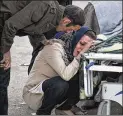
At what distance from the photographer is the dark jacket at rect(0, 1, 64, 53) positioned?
133 inches

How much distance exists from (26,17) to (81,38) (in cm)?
80

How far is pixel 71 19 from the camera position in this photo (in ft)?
12.4

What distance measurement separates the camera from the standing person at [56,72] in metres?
3.93

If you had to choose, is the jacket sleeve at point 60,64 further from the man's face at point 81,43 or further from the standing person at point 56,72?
the man's face at point 81,43

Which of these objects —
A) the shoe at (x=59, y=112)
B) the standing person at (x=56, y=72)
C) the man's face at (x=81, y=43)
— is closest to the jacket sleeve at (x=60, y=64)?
the standing person at (x=56, y=72)

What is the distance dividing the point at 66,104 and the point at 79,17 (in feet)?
3.28

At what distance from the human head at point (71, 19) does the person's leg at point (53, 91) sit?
534 millimetres

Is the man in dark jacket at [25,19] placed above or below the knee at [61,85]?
above

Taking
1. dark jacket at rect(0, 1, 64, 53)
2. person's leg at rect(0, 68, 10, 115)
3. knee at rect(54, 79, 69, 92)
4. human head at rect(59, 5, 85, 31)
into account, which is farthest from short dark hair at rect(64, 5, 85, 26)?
person's leg at rect(0, 68, 10, 115)

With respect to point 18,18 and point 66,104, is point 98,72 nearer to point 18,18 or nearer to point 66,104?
point 66,104

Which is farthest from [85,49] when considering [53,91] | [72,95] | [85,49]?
[72,95]

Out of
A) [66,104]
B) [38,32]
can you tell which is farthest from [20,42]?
[38,32]

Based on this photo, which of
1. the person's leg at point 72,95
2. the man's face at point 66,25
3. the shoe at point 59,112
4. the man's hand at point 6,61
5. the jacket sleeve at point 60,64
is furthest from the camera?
the shoe at point 59,112

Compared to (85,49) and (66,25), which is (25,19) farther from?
(85,49)
